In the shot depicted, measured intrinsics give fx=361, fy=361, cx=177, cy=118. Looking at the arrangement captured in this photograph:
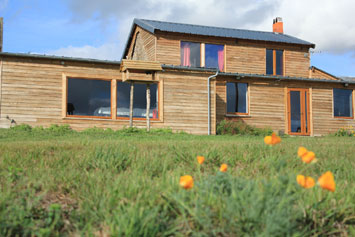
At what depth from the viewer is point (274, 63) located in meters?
20.2

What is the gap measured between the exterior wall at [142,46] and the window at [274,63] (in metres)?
6.51

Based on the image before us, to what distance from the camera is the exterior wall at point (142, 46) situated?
61.4 feet

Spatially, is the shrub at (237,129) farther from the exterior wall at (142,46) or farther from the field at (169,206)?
the field at (169,206)

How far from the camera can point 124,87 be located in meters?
15.0

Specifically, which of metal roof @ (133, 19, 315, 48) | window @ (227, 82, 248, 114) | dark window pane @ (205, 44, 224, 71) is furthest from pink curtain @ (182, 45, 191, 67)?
window @ (227, 82, 248, 114)

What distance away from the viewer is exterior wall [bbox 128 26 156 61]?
18.7m

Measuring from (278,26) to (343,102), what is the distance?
728 centimetres

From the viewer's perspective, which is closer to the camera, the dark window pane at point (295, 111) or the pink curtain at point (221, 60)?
the dark window pane at point (295, 111)

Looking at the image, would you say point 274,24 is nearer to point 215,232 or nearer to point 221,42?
point 221,42

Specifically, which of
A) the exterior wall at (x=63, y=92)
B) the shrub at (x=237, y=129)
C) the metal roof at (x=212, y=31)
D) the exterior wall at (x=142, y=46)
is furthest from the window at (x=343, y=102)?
the exterior wall at (x=142, y=46)

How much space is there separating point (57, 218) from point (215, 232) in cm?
124

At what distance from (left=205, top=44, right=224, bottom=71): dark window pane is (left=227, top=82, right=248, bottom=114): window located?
1.83 metres

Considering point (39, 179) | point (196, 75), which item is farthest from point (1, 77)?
point (39, 179)

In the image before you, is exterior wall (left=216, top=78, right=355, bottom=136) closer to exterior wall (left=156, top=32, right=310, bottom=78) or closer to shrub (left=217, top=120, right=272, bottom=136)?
shrub (left=217, top=120, right=272, bottom=136)
